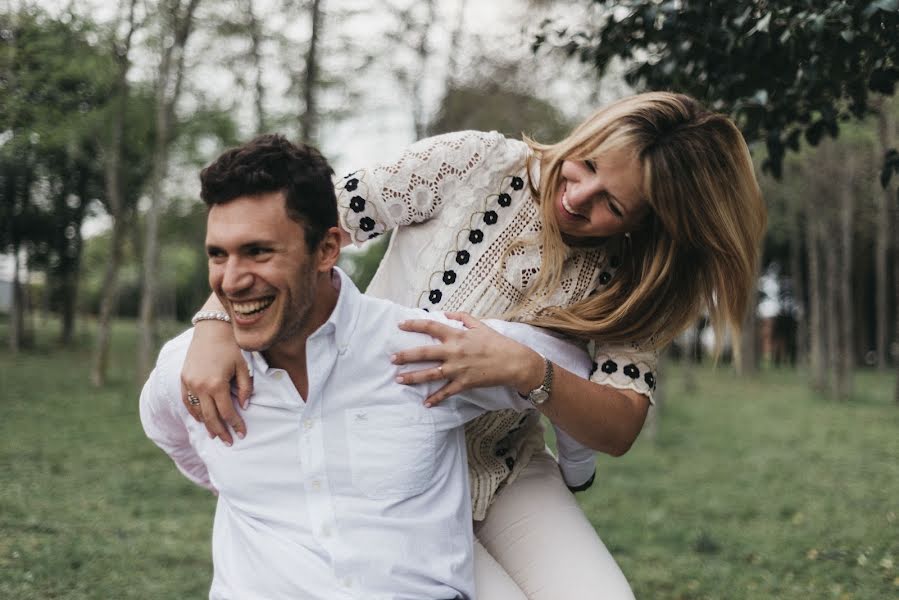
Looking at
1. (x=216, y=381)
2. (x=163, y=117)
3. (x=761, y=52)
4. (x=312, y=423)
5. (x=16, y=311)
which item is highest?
(x=163, y=117)

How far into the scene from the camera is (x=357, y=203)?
297 cm

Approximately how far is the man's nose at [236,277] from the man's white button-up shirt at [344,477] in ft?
0.82

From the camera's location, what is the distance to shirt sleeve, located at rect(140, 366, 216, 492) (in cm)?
264

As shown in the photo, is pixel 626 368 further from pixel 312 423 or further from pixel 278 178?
pixel 278 178

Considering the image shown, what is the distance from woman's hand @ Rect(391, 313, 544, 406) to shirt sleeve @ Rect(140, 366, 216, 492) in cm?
68

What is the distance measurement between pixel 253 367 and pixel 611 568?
4.13 ft

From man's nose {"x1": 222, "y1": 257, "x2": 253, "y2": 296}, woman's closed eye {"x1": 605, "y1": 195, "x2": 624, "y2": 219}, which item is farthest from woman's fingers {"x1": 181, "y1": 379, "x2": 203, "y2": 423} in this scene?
woman's closed eye {"x1": 605, "y1": 195, "x2": 624, "y2": 219}

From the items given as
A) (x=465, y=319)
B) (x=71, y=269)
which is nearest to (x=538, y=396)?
(x=465, y=319)

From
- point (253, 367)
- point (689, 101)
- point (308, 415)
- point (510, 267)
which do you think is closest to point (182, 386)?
point (253, 367)

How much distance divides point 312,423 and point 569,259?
1081mm

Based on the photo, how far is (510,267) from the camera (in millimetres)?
3035

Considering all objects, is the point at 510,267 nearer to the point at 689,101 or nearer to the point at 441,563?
the point at 689,101

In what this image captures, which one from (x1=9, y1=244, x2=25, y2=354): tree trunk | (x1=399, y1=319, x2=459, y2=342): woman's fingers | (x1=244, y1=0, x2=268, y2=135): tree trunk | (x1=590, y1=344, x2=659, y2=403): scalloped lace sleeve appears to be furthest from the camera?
(x1=9, y1=244, x2=25, y2=354): tree trunk

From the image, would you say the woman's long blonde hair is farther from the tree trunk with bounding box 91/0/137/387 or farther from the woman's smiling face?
the tree trunk with bounding box 91/0/137/387
